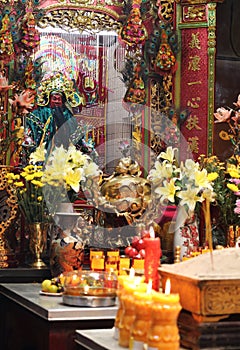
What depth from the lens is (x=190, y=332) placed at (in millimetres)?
2943

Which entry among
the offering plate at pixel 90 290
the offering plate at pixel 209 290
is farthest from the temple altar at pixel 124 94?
the offering plate at pixel 209 290

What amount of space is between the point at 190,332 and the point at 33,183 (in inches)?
85.7

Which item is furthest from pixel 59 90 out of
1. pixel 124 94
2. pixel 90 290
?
pixel 90 290

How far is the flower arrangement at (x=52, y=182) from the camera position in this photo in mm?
4828

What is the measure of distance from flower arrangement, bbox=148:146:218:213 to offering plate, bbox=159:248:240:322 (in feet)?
5.90

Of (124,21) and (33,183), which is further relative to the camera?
(124,21)

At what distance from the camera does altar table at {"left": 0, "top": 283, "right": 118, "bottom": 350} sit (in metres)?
3.62

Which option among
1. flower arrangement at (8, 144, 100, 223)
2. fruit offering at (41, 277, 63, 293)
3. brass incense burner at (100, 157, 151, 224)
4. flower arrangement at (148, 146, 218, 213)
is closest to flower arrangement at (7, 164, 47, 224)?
flower arrangement at (8, 144, 100, 223)

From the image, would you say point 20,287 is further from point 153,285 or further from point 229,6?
point 229,6

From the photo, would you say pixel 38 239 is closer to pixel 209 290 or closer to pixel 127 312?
pixel 127 312

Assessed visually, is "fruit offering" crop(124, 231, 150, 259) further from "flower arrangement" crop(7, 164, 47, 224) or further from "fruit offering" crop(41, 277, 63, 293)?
"flower arrangement" crop(7, 164, 47, 224)

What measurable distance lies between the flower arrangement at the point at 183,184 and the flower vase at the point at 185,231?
55 millimetres

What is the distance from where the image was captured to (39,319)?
3.78m

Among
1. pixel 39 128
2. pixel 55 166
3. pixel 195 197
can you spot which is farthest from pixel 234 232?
pixel 39 128
